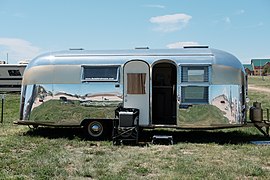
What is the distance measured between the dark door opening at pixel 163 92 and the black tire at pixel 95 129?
5.63 ft

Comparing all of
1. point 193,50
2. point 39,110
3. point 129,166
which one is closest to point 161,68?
point 193,50

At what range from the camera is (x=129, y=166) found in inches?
274

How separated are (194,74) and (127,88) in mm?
1915

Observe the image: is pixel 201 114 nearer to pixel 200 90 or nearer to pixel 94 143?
pixel 200 90

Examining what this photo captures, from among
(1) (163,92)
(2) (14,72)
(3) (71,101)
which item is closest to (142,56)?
(1) (163,92)

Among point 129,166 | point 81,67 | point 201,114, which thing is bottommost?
point 129,166

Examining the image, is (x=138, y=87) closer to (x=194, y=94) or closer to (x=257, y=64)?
(x=194, y=94)

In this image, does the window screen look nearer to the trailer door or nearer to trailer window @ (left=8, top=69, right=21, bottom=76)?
trailer window @ (left=8, top=69, right=21, bottom=76)

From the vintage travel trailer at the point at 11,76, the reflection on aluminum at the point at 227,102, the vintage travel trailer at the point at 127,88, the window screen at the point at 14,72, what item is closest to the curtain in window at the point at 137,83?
the vintage travel trailer at the point at 127,88

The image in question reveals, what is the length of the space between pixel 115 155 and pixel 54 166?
164 centimetres

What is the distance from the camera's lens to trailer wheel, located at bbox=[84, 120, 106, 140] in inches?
394

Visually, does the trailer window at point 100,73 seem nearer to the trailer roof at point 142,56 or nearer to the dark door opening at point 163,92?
the trailer roof at point 142,56

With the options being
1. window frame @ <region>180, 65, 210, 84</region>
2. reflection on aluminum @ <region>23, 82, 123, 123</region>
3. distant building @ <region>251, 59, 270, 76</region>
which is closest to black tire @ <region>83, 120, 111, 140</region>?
reflection on aluminum @ <region>23, 82, 123, 123</region>

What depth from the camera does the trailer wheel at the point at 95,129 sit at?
32.9 feet
